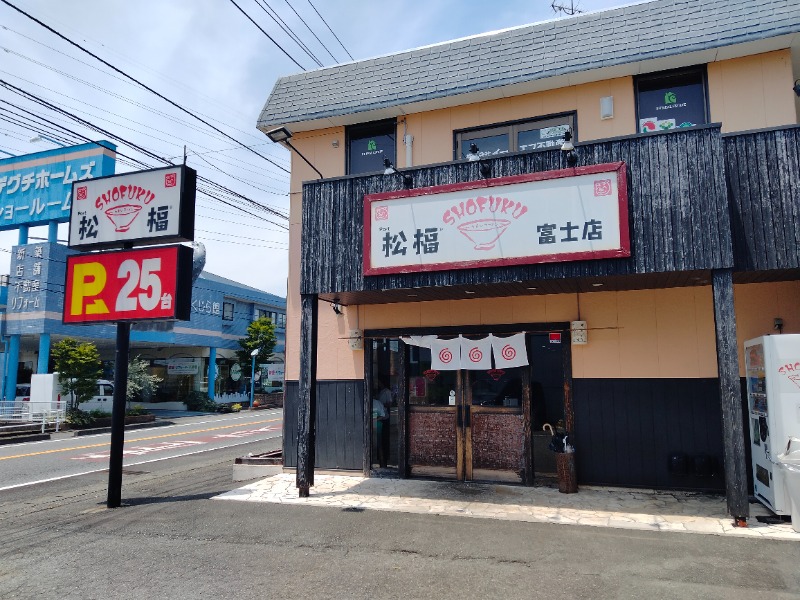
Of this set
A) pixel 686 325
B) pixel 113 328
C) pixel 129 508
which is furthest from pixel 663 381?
pixel 113 328

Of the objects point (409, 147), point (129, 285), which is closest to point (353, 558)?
point (129, 285)

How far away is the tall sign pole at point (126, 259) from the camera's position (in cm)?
909

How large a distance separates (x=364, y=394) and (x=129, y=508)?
4.38m

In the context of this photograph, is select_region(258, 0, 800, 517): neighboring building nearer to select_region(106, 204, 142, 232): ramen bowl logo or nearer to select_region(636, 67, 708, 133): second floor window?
select_region(636, 67, 708, 133): second floor window

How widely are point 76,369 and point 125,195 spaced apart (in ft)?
55.1

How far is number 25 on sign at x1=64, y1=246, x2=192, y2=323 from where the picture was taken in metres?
9.12

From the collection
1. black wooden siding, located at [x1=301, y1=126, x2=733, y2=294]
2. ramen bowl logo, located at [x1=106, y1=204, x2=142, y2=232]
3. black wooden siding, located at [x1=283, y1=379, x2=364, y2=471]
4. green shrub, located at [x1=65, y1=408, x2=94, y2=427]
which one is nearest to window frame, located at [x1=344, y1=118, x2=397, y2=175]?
black wooden siding, located at [x1=301, y1=126, x2=733, y2=294]

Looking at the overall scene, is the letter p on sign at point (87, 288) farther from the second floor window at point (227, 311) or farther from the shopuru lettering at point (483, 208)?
the second floor window at point (227, 311)

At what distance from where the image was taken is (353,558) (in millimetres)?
6258

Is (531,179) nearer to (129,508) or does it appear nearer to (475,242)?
(475,242)

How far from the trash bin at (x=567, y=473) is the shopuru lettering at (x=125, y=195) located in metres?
8.06

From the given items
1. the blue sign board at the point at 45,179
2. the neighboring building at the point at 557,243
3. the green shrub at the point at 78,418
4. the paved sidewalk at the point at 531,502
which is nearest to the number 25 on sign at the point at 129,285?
the neighboring building at the point at 557,243

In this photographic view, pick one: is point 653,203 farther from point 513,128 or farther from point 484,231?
point 513,128

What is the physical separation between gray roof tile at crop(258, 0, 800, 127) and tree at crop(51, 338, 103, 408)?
16.7m
